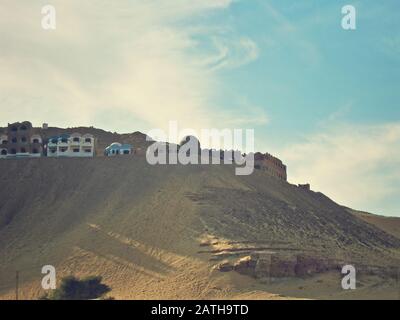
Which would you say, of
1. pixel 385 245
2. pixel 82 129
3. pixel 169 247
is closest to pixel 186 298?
pixel 169 247

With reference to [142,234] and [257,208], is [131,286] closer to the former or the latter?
[142,234]

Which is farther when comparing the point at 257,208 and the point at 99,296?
the point at 257,208

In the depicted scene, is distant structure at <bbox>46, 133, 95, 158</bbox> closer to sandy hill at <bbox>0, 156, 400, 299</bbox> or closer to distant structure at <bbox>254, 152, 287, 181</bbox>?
sandy hill at <bbox>0, 156, 400, 299</bbox>

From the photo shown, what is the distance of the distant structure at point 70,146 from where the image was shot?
302ft

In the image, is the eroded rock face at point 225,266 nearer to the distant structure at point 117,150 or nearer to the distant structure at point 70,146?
the distant structure at point 117,150

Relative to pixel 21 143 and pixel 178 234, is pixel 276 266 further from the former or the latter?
pixel 21 143

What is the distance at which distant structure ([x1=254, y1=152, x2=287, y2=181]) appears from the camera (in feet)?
310

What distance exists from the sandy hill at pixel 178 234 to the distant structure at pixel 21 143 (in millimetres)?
3446

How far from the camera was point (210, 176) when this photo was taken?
83.3 meters

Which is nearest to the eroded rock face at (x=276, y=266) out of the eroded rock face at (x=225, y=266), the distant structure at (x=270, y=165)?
the eroded rock face at (x=225, y=266)

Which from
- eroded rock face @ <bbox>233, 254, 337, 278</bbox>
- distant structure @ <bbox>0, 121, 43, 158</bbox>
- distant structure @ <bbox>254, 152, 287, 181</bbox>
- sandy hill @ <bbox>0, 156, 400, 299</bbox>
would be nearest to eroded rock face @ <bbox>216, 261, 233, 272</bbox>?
sandy hill @ <bbox>0, 156, 400, 299</bbox>

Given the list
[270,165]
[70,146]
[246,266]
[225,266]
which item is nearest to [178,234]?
[225,266]
